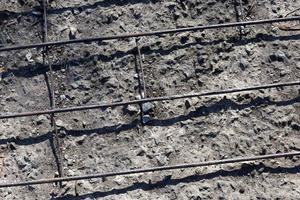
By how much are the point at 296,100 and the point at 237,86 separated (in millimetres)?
233

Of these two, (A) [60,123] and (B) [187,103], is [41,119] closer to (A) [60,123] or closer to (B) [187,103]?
(A) [60,123]

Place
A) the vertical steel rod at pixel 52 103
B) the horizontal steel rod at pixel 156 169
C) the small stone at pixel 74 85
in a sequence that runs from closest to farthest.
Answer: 1. the horizontal steel rod at pixel 156 169
2. the vertical steel rod at pixel 52 103
3. the small stone at pixel 74 85

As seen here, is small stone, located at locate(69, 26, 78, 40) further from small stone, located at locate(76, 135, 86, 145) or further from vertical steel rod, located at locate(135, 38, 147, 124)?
small stone, located at locate(76, 135, 86, 145)

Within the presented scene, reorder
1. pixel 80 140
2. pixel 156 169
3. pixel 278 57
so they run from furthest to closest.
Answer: pixel 278 57 → pixel 80 140 → pixel 156 169

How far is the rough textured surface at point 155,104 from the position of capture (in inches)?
82.1

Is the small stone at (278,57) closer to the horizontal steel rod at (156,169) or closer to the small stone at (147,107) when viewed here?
the horizontal steel rod at (156,169)

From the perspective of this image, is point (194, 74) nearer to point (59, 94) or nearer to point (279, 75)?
point (279, 75)

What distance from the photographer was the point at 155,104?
219 cm

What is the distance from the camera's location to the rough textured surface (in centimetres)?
209

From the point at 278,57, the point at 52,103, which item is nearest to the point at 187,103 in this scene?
the point at 278,57

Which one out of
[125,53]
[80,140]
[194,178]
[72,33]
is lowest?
[194,178]

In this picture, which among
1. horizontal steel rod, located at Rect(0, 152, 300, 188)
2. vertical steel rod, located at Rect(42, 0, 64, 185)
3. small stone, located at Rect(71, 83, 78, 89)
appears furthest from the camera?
small stone, located at Rect(71, 83, 78, 89)

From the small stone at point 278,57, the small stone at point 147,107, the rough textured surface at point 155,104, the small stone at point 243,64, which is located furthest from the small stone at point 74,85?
the small stone at point 278,57

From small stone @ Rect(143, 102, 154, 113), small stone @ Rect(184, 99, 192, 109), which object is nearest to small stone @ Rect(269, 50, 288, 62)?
small stone @ Rect(184, 99, 192, 109)
